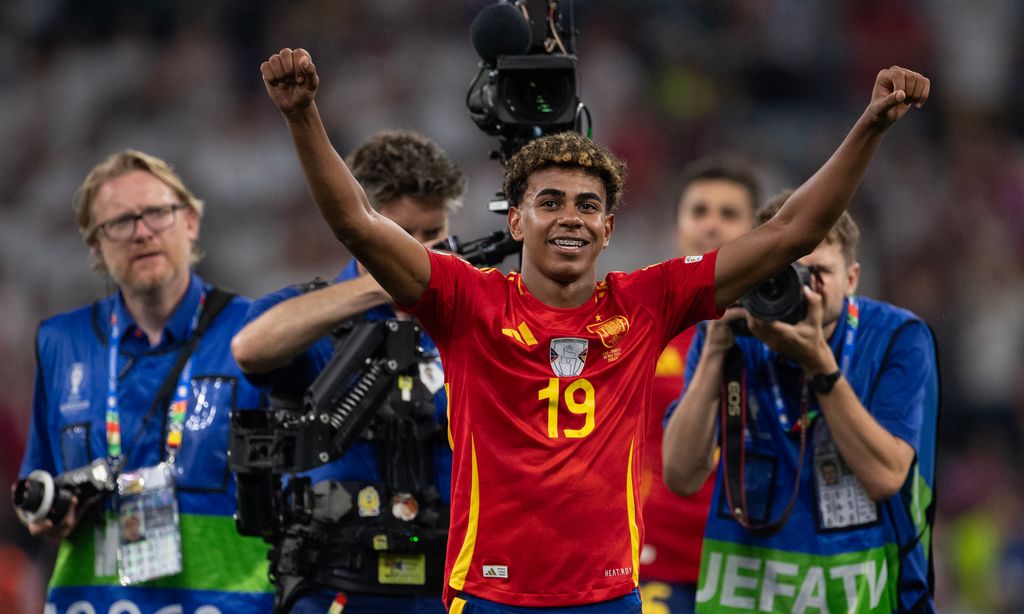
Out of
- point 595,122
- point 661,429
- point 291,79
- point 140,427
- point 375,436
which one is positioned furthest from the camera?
point 595,122

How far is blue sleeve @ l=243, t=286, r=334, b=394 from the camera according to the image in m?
4.45

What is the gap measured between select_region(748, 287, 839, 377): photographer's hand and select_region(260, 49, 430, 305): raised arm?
1.10m

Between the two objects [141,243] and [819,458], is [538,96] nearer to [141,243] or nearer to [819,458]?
[819,458]

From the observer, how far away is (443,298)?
3.40 m

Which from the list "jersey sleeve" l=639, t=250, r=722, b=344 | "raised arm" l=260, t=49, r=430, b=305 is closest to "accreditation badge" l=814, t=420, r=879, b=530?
"jersey sleeve" l=639, t=250, r=722, b=344

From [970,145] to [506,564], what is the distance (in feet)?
23.5

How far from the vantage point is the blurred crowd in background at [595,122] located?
9.09 meters

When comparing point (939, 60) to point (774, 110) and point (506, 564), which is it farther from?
point (506, 564)

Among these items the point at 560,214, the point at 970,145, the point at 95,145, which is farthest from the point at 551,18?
the point at 95,145

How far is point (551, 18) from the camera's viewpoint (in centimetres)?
428

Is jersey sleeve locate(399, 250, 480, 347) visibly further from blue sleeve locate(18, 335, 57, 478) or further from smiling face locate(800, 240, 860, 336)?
blue sleeve locate(18, 335, 57, 478)

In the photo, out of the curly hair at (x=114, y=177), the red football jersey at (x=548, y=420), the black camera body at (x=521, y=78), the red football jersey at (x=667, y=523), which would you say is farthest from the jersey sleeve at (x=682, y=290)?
the curly hair at (x=114, y=177)

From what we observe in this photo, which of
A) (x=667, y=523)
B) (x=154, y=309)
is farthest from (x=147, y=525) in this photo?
(x=667, y=523)

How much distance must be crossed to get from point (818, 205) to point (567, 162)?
0.58 metres
